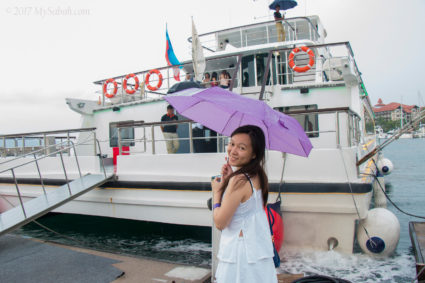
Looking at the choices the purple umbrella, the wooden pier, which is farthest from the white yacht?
the purple umbrella

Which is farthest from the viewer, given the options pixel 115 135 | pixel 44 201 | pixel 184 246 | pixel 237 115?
pixel 115 135

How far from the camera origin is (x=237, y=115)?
3740mm

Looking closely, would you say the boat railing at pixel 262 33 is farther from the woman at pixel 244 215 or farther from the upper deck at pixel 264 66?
the woman at pixel 244 215

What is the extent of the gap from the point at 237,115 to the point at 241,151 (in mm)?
1639

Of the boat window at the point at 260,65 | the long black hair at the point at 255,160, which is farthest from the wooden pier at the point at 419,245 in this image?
the boat window at the point at 260,65

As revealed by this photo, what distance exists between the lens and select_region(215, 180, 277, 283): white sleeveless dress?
80.9 inches

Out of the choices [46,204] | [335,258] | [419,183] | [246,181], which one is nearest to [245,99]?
[246,181]

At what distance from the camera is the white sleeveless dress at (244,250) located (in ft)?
6.74

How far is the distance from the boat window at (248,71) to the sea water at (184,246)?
13.3 feet

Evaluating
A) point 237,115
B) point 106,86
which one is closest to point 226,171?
point 237,115

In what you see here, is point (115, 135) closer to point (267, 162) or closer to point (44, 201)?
point (44, 201)

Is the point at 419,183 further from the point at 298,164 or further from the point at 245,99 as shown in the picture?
the point at 245,99

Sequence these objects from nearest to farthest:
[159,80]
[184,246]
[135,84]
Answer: [184,246] < [159,80] < [135,84]

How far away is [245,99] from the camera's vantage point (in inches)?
124
